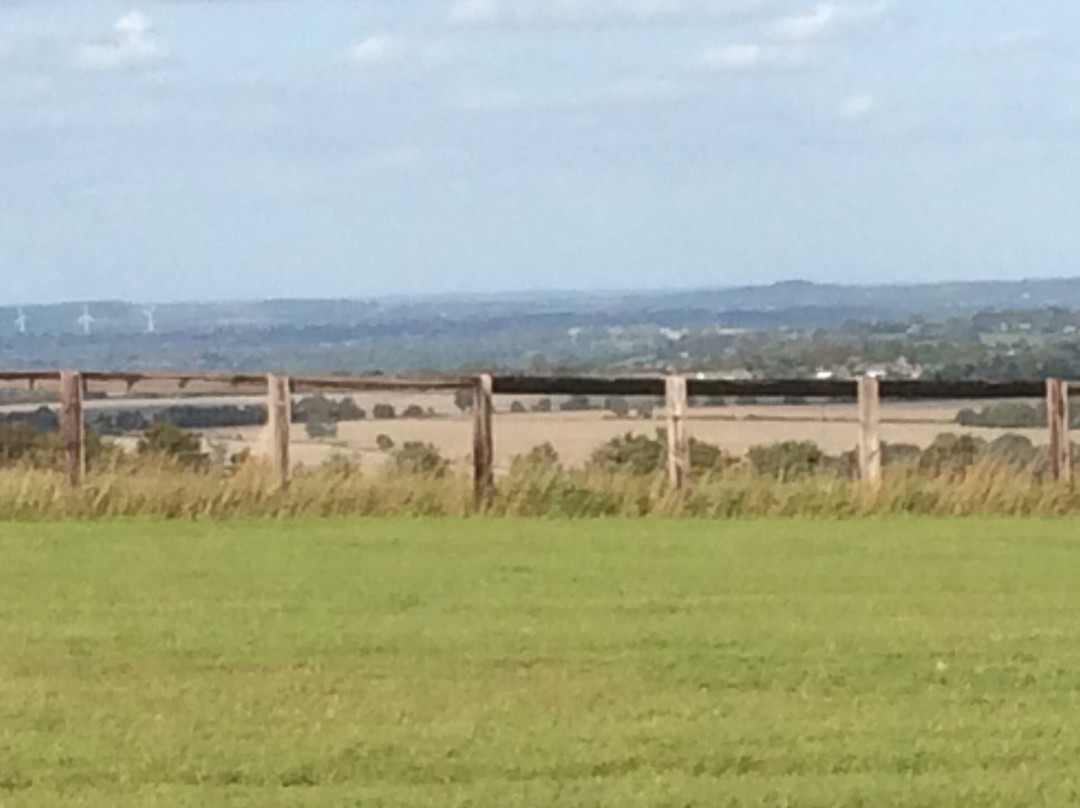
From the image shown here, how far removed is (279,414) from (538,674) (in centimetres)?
1051

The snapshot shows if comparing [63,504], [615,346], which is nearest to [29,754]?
[63,504]

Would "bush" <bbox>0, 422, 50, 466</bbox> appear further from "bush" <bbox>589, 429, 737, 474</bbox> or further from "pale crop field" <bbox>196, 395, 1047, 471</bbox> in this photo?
"bush" <bbox>589, 429, 737, 474</bbox>

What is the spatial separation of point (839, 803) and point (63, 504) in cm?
1283

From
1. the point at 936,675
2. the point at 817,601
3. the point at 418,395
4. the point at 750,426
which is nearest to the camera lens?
the point at 936,675

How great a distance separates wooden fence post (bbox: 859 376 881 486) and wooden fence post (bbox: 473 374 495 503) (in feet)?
11.1

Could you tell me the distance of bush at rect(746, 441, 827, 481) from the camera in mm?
21275

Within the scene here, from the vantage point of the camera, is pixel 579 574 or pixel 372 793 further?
pixel 579 574

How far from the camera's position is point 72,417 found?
806 inches

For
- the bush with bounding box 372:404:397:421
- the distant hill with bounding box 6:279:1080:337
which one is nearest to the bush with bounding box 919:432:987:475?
the bush with bounding box 372:404:397:421

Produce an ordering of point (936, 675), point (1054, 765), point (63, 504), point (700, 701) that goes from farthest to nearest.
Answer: point (63, 504)
point (936, 675)
point (700, 701)
point (1054, 765)

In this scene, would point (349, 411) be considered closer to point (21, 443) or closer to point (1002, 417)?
point (21, 443)

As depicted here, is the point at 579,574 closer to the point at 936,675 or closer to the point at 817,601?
the point at 817,601

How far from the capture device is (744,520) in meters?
19.7

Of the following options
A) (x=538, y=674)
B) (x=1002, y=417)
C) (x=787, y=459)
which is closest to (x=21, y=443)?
(x=787, y=459)
